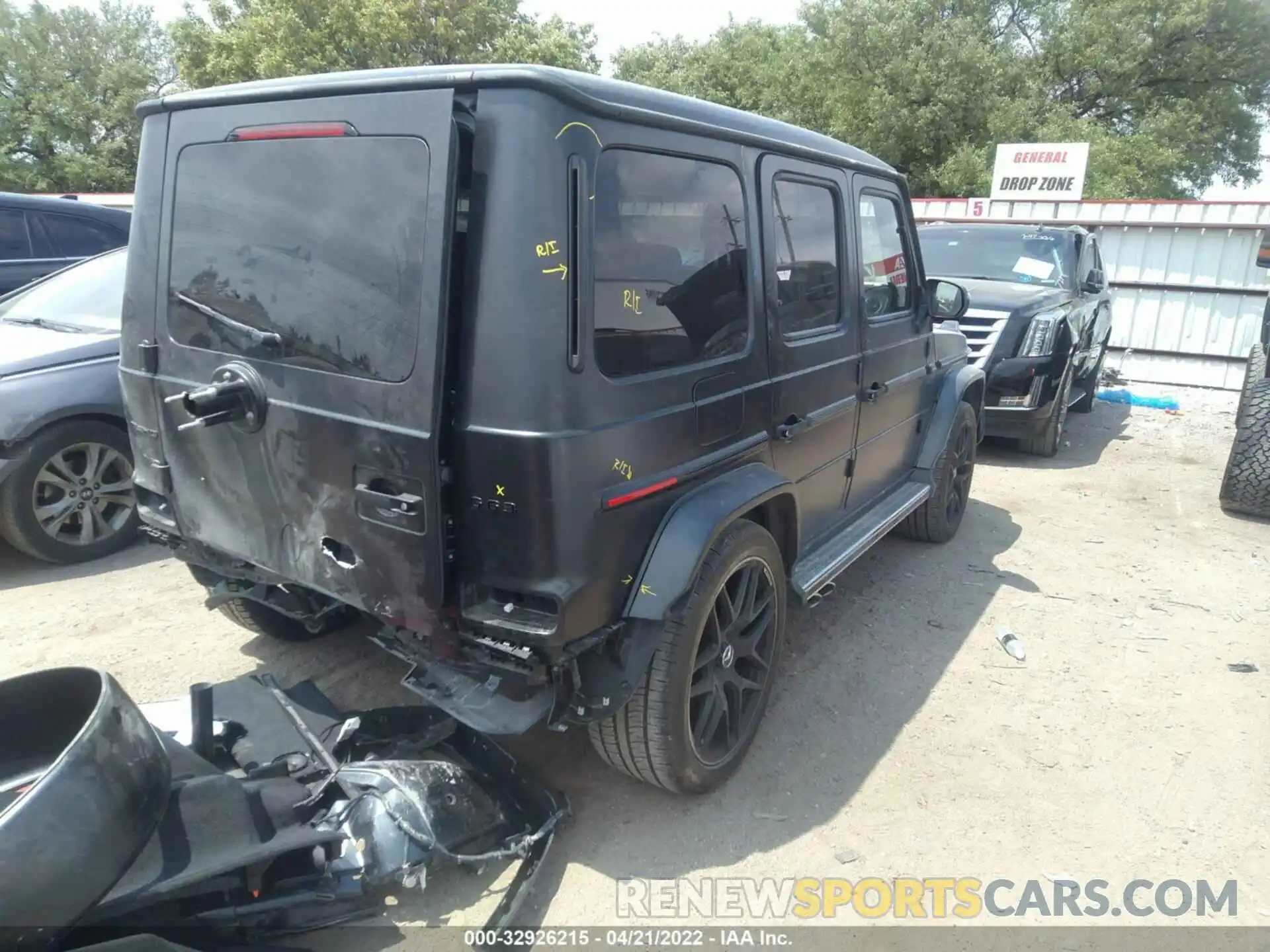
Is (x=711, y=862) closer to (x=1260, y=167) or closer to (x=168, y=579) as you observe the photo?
(x=168, y=579)

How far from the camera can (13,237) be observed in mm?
6488

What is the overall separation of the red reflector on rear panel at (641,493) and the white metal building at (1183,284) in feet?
32.2

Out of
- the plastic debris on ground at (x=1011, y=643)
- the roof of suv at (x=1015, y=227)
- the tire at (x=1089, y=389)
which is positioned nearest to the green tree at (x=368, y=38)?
the roof of suv at (x=1015, y=227)

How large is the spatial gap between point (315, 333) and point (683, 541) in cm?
120

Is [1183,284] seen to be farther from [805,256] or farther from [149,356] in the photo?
[149,356]

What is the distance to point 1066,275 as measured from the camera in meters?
7.97

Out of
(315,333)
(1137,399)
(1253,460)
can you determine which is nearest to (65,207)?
(315,333)

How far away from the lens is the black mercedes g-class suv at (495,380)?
2.13m

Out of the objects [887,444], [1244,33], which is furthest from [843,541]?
[1244,33]

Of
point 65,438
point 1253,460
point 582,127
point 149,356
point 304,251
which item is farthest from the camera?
point 1253,460

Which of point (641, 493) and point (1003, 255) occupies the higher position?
point (1003, 255)

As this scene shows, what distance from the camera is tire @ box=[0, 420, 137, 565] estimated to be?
4.39 metres

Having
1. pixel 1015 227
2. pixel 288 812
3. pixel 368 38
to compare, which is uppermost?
pixel 368 38

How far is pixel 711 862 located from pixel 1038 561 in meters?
3.42
